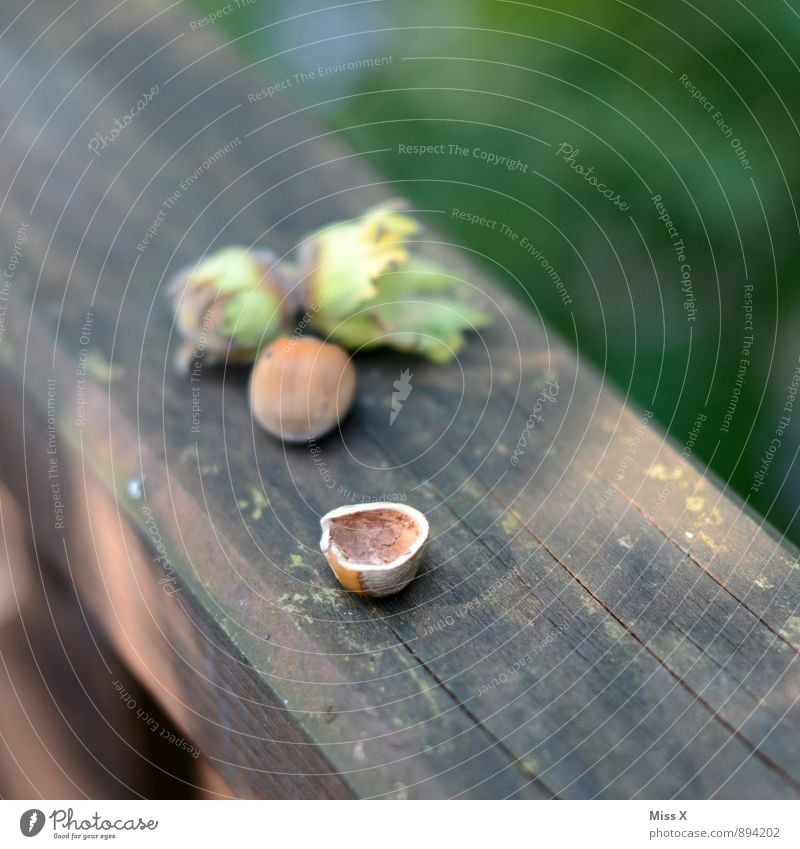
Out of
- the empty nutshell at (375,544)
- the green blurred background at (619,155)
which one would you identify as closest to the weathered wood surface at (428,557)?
the empty nutshell at (375,544)

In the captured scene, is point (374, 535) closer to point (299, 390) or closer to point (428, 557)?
point (428, 557)

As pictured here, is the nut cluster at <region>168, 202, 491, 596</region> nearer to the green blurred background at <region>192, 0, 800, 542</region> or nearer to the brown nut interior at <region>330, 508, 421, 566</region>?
the brown nut interior at <region>330, 508, 421, 566</region>

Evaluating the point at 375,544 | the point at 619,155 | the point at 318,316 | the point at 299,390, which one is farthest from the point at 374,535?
the point at 619,155

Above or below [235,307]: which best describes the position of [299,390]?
below

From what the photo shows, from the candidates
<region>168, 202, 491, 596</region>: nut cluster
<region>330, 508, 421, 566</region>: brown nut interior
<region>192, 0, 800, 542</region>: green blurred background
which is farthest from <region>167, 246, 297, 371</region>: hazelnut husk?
<region>192, 0, 800, 542</region>: green blurred background

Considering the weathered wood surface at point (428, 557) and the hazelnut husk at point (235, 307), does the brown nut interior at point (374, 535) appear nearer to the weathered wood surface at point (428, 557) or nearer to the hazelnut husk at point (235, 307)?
the weathered wood surface at point (428, 557)
